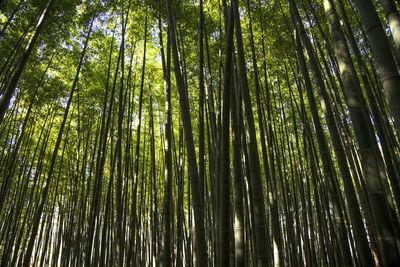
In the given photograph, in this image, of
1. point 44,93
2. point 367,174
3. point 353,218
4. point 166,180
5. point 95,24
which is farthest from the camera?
point 44,93

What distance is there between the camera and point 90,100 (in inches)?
277

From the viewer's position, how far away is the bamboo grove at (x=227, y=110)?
1784mm

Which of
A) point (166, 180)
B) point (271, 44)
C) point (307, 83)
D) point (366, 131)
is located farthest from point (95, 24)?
point (366, 131)

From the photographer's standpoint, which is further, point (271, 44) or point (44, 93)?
point (44, 93)

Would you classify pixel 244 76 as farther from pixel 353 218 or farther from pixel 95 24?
pixel 95 24

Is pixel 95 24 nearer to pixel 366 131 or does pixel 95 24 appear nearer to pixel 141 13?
pixel 141 13

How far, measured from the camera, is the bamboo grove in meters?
1.78

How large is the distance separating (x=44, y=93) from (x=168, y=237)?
233 inches

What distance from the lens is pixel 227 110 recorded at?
6.06ft

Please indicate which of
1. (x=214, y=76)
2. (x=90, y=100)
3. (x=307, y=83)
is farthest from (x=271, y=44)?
(x=90, y=100)

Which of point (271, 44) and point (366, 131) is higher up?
point (271, 44)

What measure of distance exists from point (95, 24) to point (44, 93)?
7.69 feet

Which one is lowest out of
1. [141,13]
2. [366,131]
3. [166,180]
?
[366,131]

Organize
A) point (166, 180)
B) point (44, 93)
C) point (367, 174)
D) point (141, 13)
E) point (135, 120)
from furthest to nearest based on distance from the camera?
1. point (135, 120)
2. point (44, 93)
3. point (141, 13)
4. point (166, 180)
5. point (367, 174)
